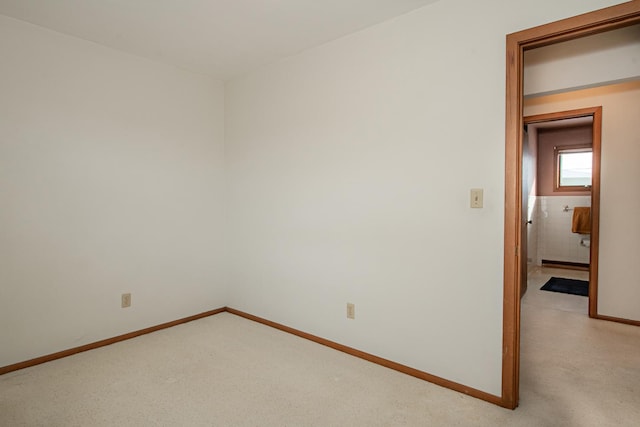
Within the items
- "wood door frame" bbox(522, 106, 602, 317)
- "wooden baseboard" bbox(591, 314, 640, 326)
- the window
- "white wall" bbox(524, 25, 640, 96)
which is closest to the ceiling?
"white wall" bbox(524, 25, 640, 96)

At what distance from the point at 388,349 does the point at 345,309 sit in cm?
43

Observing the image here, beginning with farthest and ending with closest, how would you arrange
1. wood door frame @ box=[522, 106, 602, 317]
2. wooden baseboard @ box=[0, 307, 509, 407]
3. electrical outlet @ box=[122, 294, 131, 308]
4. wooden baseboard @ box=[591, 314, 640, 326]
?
wood door frame @ box=[522, 106, 602, 317] < wooden baseboard @ box=[591, 314, 640, 326] < electrical outlet @ box=[122, 294, 131, 308] < wooden baseboard @ box=[0, 307, 509, 407]

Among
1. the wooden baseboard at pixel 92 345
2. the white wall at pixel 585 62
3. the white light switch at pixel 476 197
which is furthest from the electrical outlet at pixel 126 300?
the white wall at pixel 585 62

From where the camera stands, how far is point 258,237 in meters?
3.27

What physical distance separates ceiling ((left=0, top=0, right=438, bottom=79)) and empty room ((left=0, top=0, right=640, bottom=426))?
0.02 meters

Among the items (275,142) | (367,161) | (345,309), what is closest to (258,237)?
(275,142)

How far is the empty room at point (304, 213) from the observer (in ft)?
6.20

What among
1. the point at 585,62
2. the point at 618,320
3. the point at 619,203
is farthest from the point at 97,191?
the point at 618,320

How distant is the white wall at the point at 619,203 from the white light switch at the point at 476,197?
230 centimetres

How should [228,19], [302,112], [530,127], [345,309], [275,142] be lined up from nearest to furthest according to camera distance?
[228,19]
[345,309]
[302,112]
[275,142]
[530,127]

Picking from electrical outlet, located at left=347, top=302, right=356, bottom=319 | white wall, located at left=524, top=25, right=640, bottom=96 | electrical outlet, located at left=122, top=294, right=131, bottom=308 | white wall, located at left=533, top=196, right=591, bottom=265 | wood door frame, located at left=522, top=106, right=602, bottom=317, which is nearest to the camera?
white wall, located at left=524, top=25, right=640, bottom=96

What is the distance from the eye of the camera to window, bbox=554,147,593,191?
597cm

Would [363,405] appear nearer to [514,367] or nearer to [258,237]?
[514,367]

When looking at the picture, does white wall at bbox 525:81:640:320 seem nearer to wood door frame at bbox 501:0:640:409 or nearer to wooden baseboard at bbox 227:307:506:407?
wood door frame at bbox 501:0:640:409
